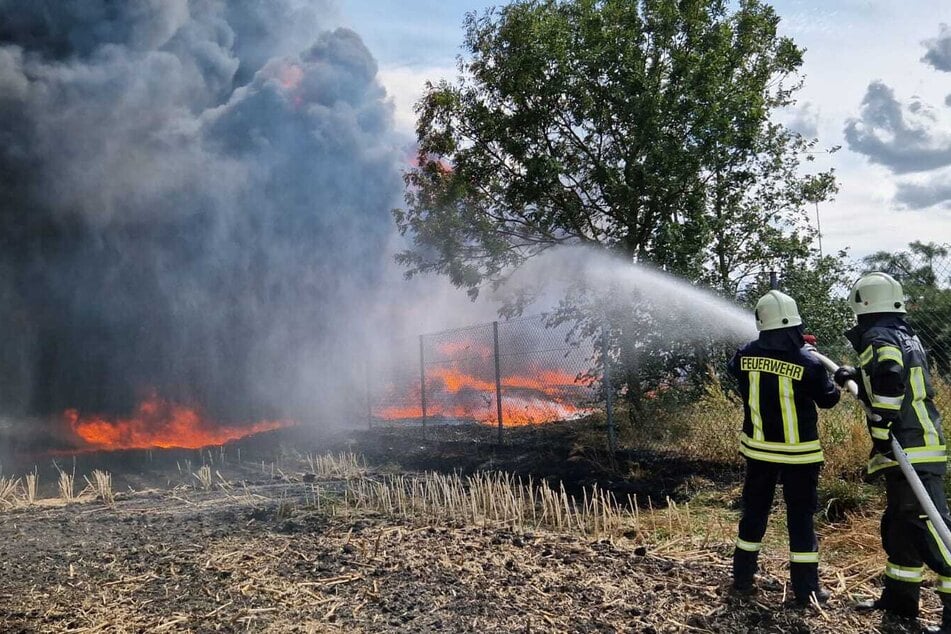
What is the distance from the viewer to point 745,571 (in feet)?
12.7

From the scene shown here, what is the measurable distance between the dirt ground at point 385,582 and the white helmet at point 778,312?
1547 mm

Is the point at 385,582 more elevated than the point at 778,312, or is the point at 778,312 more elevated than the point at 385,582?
the point at 778,312

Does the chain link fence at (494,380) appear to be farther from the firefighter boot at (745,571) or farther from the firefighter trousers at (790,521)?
the firefighter boot at (745,571)

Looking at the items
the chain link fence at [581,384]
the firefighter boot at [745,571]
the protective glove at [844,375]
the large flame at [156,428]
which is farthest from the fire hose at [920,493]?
the large flame at [156,428]

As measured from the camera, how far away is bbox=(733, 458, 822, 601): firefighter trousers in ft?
12.2

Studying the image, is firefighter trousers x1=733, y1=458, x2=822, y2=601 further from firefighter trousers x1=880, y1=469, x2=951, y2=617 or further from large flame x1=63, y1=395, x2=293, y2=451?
large flame x1=63, y1=395, x2=293, y2=451

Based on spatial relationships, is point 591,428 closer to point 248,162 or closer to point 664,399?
point 664,399

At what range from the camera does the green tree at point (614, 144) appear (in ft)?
28.9

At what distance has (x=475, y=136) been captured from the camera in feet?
34.9

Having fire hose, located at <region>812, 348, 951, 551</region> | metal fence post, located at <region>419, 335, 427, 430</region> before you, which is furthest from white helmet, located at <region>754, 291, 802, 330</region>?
metal fence post, located at <region>419, 335, 427, 430</region>

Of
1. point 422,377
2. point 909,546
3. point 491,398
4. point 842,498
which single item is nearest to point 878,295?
point 909,546

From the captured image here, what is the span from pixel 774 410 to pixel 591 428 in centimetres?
620

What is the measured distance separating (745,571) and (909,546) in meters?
0.85

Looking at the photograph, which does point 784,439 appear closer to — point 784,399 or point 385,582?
point 784,399
